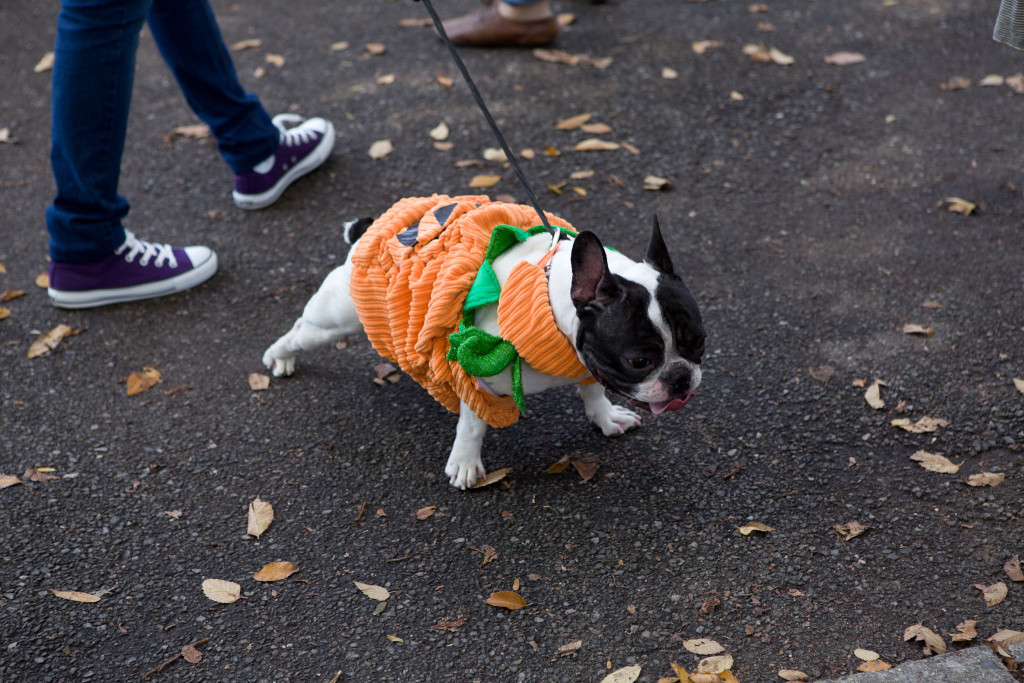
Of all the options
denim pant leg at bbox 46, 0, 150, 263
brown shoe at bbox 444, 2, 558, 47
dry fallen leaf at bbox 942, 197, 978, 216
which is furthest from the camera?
brown shoe at bbox 444, 2, 558, 47

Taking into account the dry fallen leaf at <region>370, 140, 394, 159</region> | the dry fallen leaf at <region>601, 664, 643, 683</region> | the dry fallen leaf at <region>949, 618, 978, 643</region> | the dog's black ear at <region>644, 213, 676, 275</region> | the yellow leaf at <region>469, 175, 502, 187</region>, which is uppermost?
the dog's black ear at <region>644, 213, 676, 275</region>

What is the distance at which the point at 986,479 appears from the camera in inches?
125

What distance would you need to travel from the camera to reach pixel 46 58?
6.82 m

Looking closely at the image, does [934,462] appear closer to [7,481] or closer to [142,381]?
[142,381]

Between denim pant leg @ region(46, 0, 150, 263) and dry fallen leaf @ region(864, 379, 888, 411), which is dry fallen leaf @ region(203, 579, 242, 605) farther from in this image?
dry fallen leaf @ region(864, 379, 888, 411)

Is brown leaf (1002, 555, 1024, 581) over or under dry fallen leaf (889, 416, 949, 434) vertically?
under

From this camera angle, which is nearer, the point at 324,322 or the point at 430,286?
the point at 430,286

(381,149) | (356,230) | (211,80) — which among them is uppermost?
(211,80)

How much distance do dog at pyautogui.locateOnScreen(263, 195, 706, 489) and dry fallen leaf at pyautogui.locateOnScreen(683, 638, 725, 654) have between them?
29.2 inches

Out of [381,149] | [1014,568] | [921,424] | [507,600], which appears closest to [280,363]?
[507,600]

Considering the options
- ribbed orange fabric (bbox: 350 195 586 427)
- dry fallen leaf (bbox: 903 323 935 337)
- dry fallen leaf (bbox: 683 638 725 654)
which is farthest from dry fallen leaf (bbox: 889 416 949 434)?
ribbed orange fabric (bbox: 350 195 586 427)

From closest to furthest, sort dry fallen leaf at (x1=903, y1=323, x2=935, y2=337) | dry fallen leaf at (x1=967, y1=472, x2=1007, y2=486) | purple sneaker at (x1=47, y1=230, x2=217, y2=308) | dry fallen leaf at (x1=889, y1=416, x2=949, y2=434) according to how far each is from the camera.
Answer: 1. dry fallen leaf at (x1=967, y1=472, x2=1007, y2=486)
2. dry fallen leaf at (x1=889, y1=416, x2=949, y2=434)
3. dry fallen leaf at (x1=903, y1=323, x2=935, y2=337)
4. purple sneaker at (x1=47, y1=230, x2=217, y2=308)

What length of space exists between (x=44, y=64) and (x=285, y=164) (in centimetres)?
305

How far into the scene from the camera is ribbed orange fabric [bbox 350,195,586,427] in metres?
2.87
